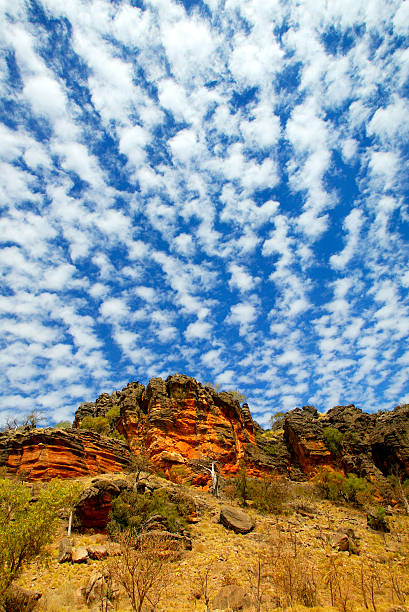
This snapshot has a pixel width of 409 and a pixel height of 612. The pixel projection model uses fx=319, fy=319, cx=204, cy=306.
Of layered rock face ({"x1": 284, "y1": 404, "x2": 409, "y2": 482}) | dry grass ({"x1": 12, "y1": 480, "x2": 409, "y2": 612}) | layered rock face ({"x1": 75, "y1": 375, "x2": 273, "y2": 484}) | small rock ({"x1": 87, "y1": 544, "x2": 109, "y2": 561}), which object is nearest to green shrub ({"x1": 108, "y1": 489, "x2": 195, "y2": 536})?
dry grass ({"x1": 12, "y1": 480, "x2": 409, "y2": 612})

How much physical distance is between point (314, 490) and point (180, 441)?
18.1m

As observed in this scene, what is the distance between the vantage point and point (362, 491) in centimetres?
3844

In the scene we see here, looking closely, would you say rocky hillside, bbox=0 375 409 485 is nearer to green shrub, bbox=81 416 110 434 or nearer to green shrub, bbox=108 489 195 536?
green shrub, bbox=81 416 110 434

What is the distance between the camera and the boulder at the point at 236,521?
23455mm

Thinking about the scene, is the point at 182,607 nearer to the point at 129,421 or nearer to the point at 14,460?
the point at 14,460

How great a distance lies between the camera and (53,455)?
3266 centimetres

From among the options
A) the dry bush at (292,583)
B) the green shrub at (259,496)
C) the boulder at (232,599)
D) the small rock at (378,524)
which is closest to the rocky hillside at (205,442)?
the green shrub at (259,496)

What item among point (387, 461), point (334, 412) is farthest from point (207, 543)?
point (334, 412)

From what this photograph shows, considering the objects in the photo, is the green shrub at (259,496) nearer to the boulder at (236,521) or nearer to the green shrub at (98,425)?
the boulder at (236,521)

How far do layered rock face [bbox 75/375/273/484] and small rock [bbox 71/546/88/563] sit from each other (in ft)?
73.1

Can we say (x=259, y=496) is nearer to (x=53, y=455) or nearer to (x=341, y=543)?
(x=341, y=543)

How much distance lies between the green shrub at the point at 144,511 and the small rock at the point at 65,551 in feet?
9.82

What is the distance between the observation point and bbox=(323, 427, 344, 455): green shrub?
50.1 m

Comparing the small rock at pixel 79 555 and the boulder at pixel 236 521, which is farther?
the boulder at pixel 236 521
